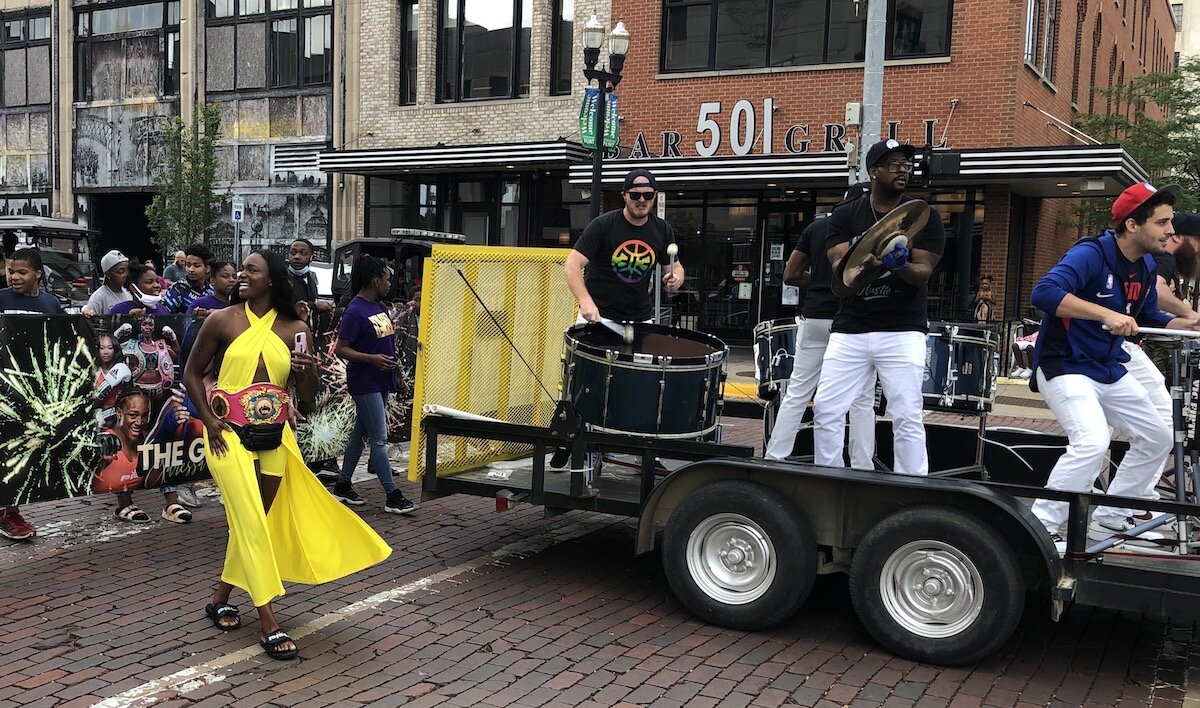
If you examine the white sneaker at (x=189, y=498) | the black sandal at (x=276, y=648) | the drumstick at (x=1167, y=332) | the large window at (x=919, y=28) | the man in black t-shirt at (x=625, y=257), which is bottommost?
the white sneaker at (x=189, y=498)

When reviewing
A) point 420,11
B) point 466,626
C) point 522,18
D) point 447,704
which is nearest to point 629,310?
point 466,626

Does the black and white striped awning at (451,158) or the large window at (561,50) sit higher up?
the large window at (561,50)

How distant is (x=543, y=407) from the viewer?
7.53 metres

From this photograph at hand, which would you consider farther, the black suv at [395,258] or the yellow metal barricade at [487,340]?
the black suv at [395,258]

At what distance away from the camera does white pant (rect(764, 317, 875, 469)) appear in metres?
5.97

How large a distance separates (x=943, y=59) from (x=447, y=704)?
1764 cm

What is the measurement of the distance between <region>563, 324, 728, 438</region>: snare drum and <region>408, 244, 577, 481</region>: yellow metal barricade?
1070 mm

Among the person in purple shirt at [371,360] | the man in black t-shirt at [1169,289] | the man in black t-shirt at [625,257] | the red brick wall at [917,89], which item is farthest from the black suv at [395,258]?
the man in black t-shirt at [1169,289]

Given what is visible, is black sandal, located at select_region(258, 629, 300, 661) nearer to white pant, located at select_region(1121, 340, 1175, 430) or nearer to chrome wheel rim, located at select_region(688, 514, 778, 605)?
chrome wheel rim, located at select_region(688, 514, 778, 605)

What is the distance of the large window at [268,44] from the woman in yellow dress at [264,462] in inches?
943

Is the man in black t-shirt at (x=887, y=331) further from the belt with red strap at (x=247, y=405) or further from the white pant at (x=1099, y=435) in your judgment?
the belt with red strap at (x=247, y=405)

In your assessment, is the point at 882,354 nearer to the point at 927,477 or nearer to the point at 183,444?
the point at 927,477

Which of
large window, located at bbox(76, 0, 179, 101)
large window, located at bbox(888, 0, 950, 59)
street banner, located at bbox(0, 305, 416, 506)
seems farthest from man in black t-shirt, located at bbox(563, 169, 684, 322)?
large window, located at bbox(76, 0, 179, 101)

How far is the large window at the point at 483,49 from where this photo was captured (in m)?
24.5
